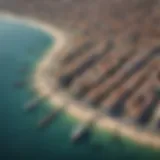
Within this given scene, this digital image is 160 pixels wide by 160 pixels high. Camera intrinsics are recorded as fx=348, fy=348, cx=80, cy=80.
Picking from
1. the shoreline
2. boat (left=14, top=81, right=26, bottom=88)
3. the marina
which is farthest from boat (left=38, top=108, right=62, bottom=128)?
boat (left=14, top=81, right=26, bottom=88)

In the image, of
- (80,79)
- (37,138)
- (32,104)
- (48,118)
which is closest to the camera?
(37,138)

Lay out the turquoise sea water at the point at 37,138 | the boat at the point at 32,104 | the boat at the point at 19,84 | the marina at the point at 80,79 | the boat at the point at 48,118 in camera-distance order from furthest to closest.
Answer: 1. the boat at the point at 19,84
2. the boat at the point at 32,104
3. the boat at the point at 48,118
4. the marina at the point at 80,79
5. the turquoise sea water at the point at 37,138

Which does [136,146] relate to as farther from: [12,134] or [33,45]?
[33,45]

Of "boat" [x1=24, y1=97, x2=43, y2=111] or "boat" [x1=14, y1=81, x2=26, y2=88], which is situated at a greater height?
"boat" [x1=14, y1=81, x2=26, y2=88]

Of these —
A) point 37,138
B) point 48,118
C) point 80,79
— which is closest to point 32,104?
point 48,118

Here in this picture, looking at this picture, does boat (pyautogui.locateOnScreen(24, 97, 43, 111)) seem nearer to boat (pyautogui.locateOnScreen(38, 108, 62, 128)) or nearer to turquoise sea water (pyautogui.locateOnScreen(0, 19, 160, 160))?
turquoise sea water (pyautogui.locateOnScreen(0, 19, 160, 160))

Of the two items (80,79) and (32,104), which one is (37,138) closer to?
(32,104)

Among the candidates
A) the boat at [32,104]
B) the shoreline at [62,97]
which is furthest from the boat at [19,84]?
the boat at [32,104]

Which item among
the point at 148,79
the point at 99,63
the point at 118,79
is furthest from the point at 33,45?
the point at 148,79

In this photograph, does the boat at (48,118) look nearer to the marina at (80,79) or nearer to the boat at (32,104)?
the marina at (80,79)
